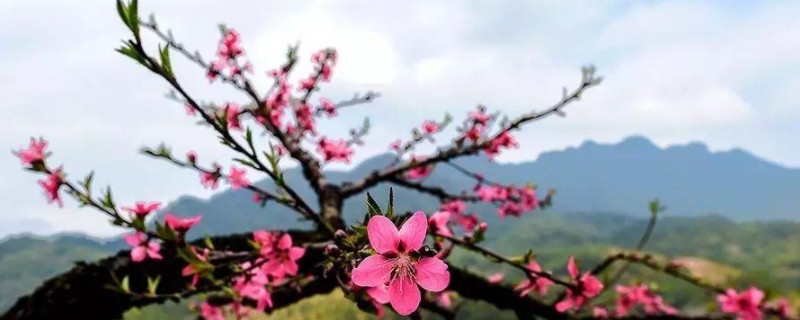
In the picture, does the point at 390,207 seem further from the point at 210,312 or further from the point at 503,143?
the point at 210,312

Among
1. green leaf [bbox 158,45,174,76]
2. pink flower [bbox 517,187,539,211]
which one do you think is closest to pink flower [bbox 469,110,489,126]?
pink flower [bbox 517,187,539,211]

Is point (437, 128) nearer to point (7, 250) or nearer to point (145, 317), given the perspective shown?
point (145, 317)

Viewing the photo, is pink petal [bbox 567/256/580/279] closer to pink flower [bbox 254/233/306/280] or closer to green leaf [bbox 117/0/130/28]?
pink flower [bbox 254/233/306/280]

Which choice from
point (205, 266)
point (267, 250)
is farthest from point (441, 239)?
point (205, 266)

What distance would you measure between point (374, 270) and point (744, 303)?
420 cm

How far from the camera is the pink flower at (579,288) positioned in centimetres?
235

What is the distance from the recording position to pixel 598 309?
16.8 feet

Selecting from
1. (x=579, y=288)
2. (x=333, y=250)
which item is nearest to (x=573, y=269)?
(x=579, y=288)

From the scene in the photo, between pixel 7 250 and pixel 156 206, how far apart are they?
10914 cm

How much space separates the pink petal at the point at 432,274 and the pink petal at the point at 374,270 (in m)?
0.06

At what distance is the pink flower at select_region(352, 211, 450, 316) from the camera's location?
100 cm

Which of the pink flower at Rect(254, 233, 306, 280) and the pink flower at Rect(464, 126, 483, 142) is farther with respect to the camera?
the pink flower at Rect(464, 126, 483, 142)

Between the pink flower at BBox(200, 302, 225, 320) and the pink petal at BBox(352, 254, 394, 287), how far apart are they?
472cm

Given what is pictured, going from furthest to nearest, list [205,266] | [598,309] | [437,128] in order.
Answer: [437,128], [598,309], [205,266]
